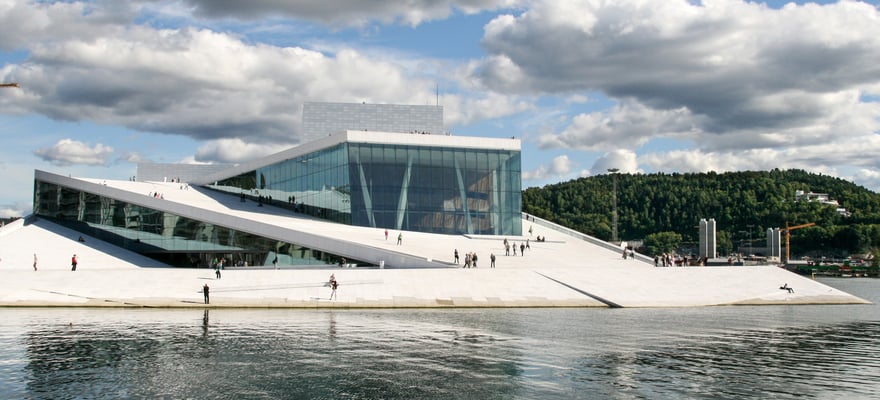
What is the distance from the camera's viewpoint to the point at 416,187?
49656 millimetres

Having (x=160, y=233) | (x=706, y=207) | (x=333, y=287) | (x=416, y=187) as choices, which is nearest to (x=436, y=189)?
(x=416, y=187)

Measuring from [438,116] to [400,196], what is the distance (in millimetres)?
10771

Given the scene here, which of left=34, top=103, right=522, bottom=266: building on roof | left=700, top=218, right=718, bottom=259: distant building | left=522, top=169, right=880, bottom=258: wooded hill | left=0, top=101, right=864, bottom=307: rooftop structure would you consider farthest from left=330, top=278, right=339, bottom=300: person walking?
left=522, top=169, right=880, bottom=258: wooded hill

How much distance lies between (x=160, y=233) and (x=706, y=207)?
386 ft

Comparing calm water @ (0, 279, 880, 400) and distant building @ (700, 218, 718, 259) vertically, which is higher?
distant building @ (700, 218, 718, 259)

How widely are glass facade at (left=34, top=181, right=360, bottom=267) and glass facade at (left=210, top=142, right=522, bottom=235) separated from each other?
7.48 m

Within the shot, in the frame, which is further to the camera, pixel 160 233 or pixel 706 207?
pixel 706 207

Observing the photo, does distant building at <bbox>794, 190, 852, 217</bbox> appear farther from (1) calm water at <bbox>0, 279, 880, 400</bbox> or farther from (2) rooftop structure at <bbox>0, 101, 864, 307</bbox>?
(1) calm water at <bbox>0, 279, 880, 400</bbox>

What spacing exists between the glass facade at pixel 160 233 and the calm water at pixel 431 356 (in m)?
14.5

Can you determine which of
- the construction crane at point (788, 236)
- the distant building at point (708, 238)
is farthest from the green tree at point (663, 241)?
the distant building at point (708, 238)

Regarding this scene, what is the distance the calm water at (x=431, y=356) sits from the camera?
559 inches

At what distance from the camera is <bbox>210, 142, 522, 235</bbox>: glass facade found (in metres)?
48.8

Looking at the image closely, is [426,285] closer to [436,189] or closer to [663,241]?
[436,189]

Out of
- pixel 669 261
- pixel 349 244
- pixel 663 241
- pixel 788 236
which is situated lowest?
pixel 669 261
